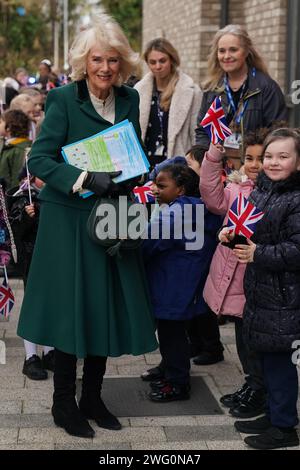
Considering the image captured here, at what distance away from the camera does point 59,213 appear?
4.41 meters

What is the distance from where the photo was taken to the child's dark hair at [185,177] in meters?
4.94

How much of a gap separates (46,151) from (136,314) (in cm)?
92

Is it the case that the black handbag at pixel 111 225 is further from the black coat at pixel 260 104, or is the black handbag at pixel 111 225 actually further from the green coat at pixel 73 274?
the black coat at pixel 260 104

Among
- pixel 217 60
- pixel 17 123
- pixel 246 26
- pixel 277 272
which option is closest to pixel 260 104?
pixel 217 60

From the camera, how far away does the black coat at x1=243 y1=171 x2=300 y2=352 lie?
4215 millimetres

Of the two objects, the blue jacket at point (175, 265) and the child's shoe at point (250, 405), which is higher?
the blue jacket at point (175, 265)

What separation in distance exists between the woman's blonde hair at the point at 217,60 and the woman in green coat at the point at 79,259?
1940mm

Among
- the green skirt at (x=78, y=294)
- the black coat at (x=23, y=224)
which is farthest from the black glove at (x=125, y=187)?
the black coat at (x=23, y=224)

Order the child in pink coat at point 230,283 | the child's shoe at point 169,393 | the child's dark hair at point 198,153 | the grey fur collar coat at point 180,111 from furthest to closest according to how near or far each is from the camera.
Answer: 1. the grey fur collar coat at point 180,111
2. the child's dark hair at point 198,153
3. the child's shoe at point 169,393
4. the child in pink coat at point 230,283

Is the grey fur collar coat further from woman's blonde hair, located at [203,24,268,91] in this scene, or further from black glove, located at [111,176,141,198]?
black glove, located at [111,176,141,198]

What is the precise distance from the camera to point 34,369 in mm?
5469

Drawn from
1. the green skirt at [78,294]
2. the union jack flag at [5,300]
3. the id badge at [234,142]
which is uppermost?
the id badge at [234,142]

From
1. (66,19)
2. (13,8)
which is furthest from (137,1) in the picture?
(66,19)

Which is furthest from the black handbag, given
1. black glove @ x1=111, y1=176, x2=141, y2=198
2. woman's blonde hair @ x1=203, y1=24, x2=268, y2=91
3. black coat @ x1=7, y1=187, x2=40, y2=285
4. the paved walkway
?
woman's blonde hair @ x1=203, y1=24, x2=268, y2=91
